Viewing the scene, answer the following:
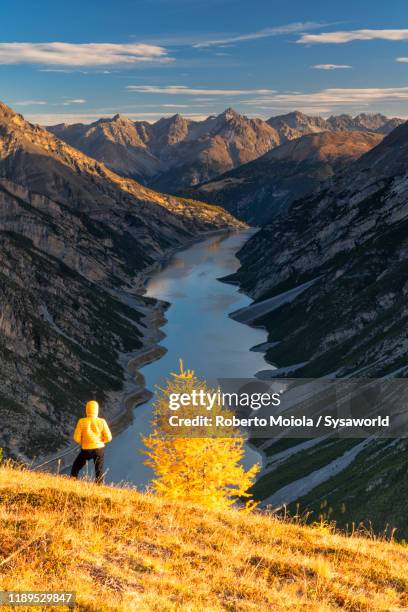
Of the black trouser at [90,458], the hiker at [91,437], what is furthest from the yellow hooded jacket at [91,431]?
the black trouser at [90,458]

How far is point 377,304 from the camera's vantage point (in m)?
117

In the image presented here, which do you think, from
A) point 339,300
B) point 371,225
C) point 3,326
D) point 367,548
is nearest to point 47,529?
point 367,548

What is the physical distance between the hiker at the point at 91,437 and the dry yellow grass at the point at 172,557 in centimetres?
96

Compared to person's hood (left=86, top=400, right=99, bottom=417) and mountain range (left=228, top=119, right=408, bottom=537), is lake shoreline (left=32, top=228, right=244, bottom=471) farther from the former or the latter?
person's hood (left=86, top=400, right=99, bottom=417)

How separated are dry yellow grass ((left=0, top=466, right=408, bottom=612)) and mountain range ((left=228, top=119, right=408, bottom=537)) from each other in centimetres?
682

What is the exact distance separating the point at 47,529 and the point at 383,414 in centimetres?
5514

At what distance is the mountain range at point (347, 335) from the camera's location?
165 ft

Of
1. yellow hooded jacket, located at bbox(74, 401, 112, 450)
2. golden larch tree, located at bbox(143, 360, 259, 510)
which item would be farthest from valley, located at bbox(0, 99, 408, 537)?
yellow hooded jacket, located at bbox(74, 401, 112, 450)

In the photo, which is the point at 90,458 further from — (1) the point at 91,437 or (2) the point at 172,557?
(2) the point at 172,557

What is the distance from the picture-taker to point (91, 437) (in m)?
19.0

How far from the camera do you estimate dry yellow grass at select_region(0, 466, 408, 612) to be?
1245 cm

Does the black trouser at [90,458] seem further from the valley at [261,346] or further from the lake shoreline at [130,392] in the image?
the lake shoreline at [130,392]

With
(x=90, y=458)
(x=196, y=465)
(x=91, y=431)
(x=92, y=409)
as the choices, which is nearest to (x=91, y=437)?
(x=91, y=431)

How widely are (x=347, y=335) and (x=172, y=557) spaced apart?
353 ft
